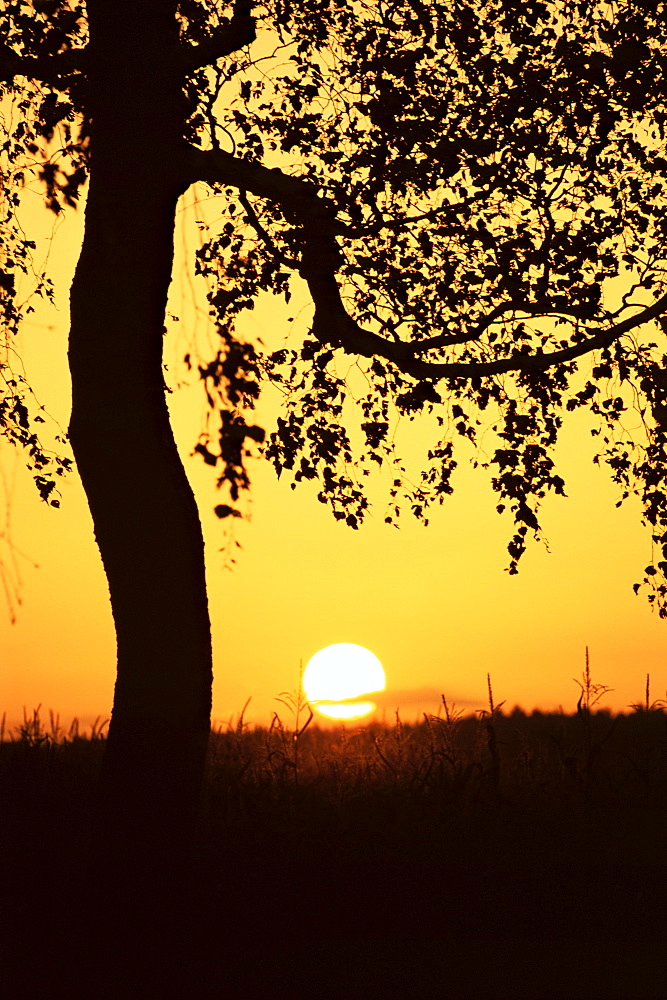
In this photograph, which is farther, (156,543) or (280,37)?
(280,37)

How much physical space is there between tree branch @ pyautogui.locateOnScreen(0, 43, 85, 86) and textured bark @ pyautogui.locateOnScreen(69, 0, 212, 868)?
0.90 feet

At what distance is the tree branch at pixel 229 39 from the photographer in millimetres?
10688

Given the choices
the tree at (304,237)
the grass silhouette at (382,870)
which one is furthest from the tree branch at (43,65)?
Result: the grass silhouette at (382,870)

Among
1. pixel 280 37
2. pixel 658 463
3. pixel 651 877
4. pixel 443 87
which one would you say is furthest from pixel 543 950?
pixel 280 37

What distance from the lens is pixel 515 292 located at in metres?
10.2

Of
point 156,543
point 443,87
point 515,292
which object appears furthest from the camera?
point 443,87

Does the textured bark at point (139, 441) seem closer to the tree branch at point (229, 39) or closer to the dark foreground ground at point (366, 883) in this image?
the tree branch at point (229, 39)

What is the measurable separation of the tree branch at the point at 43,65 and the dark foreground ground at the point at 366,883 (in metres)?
6.32

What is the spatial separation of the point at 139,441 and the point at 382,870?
12.7 ft

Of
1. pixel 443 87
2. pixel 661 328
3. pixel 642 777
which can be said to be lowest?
pixel 642 777

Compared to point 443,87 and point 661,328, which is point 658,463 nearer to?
point 661,328

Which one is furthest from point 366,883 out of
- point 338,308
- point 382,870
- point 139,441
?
point 338,308

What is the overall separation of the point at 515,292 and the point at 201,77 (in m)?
3.48

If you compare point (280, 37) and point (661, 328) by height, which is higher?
point (280, 37)
